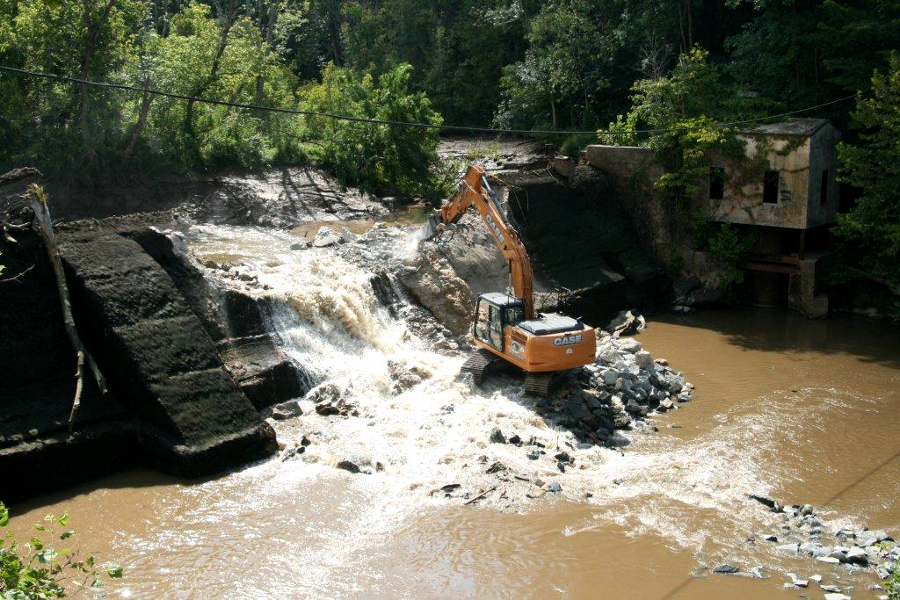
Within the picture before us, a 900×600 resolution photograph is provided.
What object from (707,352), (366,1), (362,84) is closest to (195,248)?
(362,84)

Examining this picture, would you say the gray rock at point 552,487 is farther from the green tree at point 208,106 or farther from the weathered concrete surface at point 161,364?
the green tree at point 208,106

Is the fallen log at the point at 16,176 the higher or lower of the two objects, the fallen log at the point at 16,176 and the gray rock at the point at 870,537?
the higher

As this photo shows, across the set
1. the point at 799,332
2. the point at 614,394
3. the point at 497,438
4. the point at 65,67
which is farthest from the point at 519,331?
the point at 65,67

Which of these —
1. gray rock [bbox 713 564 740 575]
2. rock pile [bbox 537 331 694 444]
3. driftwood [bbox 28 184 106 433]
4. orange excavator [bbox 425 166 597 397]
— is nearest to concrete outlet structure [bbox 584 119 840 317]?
rock pile [bbox 537 331 694 444]

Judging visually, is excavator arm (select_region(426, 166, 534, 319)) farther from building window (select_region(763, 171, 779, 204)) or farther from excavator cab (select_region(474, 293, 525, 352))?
building window (select_region(763, 171, 779, 204))

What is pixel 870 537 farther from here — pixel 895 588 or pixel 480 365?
pixel 480 365

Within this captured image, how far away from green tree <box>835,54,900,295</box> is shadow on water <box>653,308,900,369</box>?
4.07 feet

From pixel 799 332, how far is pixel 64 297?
1630cm

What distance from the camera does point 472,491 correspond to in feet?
42.2

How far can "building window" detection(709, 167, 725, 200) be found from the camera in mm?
23406

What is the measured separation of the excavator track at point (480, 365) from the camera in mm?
16438

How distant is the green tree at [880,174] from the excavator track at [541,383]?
9.77 metres

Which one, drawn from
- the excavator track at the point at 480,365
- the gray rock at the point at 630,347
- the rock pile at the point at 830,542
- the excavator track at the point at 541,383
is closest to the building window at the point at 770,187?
the gray rock at the point at 630,347

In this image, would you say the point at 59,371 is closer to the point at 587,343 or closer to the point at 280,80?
the point at 587,343
